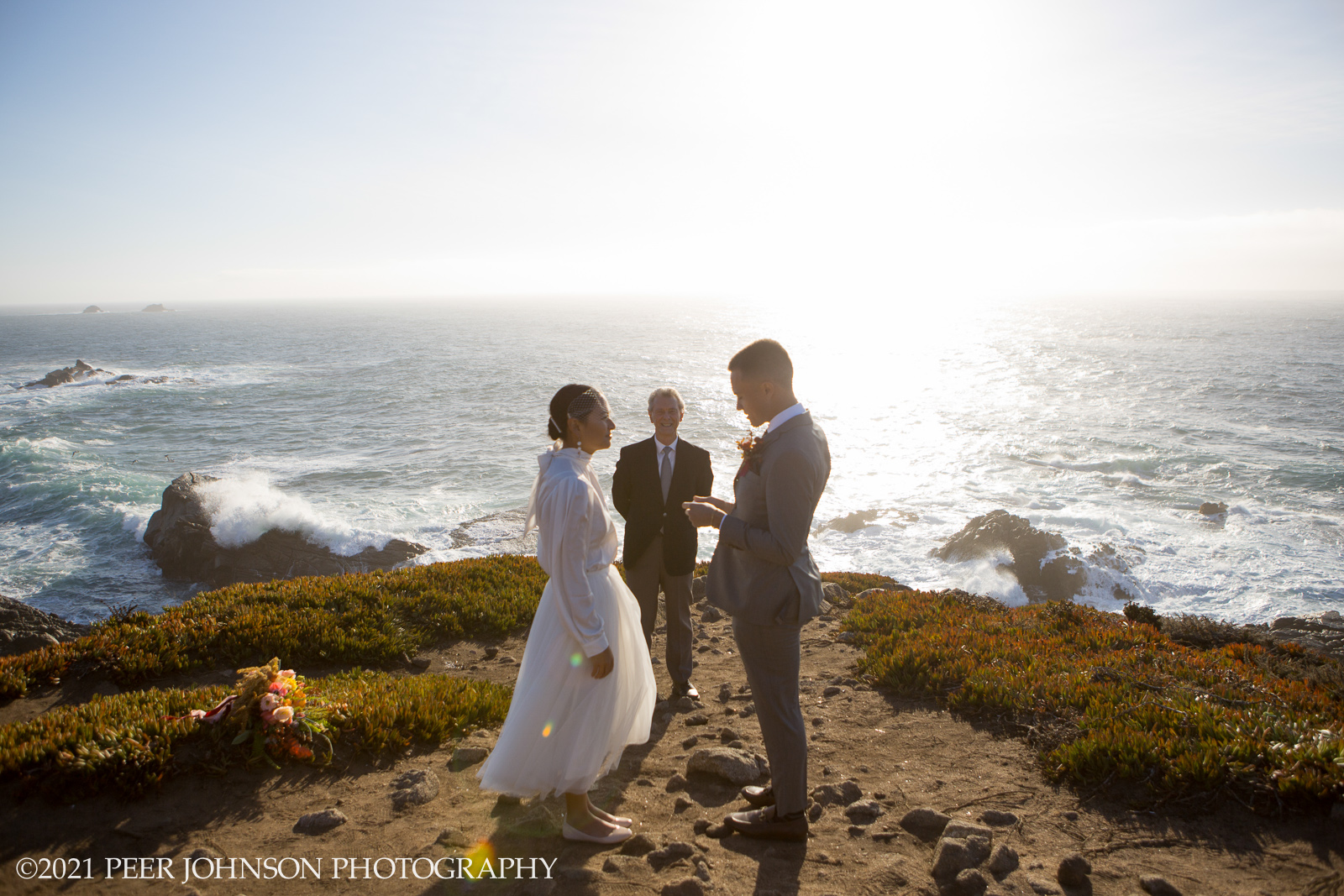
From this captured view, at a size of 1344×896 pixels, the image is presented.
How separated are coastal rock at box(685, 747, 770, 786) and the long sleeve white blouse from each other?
6.95ft

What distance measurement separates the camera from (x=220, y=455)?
113 ft

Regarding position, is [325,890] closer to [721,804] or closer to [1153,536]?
[721,804]

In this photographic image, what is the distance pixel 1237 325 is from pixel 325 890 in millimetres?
165743

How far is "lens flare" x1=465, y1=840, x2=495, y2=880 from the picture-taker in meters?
4.23

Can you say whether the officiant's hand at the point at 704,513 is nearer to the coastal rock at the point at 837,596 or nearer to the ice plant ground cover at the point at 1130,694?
the ice plant ground cover at the point at 1130,694

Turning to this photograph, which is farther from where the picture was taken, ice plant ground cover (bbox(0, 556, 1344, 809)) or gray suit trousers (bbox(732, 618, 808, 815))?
ice plant ground cover (bbox(0, 556, 1344, 809))

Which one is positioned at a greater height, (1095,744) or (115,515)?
(1095,744)

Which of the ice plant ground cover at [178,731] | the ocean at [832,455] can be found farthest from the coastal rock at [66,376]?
the ice plant ground cover at [178,731]

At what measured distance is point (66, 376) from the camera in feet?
197

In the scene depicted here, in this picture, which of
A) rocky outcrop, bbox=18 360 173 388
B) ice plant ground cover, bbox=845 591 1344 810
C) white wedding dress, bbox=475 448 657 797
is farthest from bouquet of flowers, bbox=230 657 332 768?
rocky outcrop, bbox=18 360 173 388

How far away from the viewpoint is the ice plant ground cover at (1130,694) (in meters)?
Answer: 4.79

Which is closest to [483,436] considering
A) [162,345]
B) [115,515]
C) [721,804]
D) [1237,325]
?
[115,515]

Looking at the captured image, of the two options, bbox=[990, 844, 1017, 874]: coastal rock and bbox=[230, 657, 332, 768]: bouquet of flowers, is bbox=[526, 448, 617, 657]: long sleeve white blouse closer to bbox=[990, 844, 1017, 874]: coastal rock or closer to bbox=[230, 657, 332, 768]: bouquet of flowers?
bbox=[990, 844, 1017, 874]: coastal rock

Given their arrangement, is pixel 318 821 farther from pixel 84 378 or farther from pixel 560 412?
pixel 84 378
